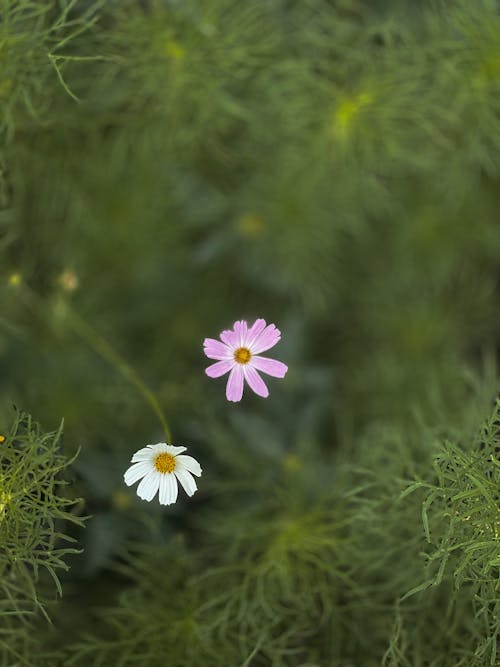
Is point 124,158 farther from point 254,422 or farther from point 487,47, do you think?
point 487,47

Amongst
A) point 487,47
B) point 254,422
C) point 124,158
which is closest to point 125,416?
point 254,422

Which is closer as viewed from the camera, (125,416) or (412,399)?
(125,416)

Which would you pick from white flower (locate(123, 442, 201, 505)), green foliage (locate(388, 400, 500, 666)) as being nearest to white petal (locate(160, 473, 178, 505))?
white flower (locate(123, 442, 201, 505))

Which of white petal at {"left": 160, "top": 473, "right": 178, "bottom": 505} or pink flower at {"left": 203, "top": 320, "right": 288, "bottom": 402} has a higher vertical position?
pink flower at {"left": 203, "top": 320, "right": 288, "bottom": 402}

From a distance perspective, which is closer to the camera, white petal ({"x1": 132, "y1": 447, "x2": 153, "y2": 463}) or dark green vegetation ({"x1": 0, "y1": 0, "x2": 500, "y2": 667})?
white petal ({"x1": 132, "y1": 447, "x2": 153, "y2": 463})

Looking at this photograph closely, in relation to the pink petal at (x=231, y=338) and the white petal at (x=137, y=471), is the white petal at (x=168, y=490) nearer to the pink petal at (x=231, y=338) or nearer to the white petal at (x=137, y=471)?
the white petal at (x=137, y=471)

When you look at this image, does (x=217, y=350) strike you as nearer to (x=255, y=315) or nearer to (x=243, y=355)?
(x=243, y=355)

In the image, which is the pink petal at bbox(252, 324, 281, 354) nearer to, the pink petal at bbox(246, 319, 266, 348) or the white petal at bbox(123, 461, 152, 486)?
the pink petal at bbox(246, 319, 266, 348)

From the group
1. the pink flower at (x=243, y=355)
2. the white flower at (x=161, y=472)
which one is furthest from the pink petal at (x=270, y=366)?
the white flower at (x=161, y=472)
